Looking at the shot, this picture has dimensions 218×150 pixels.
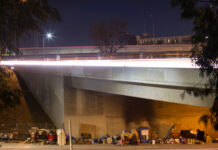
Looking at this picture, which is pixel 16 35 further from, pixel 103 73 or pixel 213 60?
pixel 103 73

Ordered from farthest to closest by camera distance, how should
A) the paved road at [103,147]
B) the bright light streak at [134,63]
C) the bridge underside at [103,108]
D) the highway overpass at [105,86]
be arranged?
the bridge underside at [103,108] → the paved road at [103,147] → the bright light streak at [134,63] → the highway overpass at [105,86]

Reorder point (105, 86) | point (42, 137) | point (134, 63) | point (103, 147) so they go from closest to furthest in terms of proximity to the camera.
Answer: point (103, 147), point (134, 63), point (42, 137), point (105, 86)

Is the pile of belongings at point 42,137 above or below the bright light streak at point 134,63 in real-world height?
below

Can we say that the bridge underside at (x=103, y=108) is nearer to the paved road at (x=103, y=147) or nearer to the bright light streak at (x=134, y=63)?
the bright light streak at (x=134, y=63)

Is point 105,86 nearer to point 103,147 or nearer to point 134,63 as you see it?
point 134,63

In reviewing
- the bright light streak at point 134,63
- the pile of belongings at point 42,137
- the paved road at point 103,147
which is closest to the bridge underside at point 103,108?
the bright light streak at point 134,63

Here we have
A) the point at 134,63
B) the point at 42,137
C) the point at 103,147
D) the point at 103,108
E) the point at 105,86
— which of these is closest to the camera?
the point at 103,147

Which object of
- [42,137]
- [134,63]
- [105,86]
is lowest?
[42,137]

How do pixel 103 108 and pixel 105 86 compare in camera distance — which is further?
pixel 103 108

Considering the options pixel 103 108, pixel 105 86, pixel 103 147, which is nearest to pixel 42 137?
pixel 103 147

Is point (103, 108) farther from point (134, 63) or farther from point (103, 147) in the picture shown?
point (134, 63)

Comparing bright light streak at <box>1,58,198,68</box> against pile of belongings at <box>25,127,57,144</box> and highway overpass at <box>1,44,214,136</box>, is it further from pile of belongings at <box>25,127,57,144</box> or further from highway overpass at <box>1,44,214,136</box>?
pile of belongings at <box>25,127,57,144</box>

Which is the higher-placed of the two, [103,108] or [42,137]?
[103,108]

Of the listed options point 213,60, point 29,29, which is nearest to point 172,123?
point 213,60
